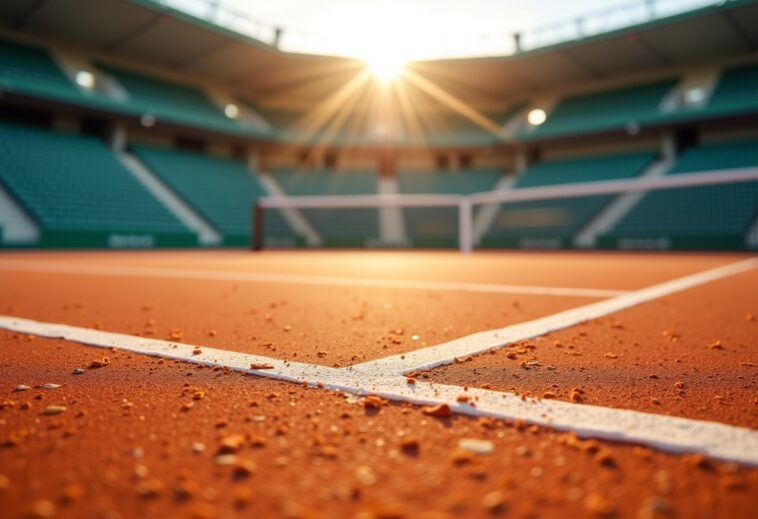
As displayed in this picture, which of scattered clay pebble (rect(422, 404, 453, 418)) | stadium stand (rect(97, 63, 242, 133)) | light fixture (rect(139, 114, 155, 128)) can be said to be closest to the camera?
scattered clay pebble (rect(422, 404, 453, 418))

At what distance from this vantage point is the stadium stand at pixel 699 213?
16375 millimetres

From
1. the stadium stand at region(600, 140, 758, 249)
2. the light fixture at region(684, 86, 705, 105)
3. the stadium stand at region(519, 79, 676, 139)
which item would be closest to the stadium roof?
the stadium stand at region(519, 79, 676, 139)

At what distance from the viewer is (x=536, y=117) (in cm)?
2528

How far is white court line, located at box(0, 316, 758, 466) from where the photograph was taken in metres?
0.99

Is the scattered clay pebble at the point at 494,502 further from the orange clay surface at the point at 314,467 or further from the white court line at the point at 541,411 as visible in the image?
the white court line at the point at 541,411

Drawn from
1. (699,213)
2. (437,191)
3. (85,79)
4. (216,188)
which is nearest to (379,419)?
(699,213)

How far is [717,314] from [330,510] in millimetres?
3138

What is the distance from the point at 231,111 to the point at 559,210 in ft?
56.1

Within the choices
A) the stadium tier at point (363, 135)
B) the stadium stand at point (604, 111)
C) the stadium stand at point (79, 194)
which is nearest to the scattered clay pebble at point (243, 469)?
the stadium tier at point (363, 135)

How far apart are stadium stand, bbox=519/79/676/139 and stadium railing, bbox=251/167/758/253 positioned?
317 cm

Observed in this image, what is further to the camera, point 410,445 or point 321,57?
point 321,57

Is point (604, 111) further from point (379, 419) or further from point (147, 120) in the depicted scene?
point (379, 419)

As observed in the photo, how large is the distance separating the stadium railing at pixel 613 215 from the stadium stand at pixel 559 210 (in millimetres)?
41

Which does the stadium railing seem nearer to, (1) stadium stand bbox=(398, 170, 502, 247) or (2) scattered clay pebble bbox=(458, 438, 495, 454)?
(1) stadium stand bbox=(398, 170, 502, 247)
